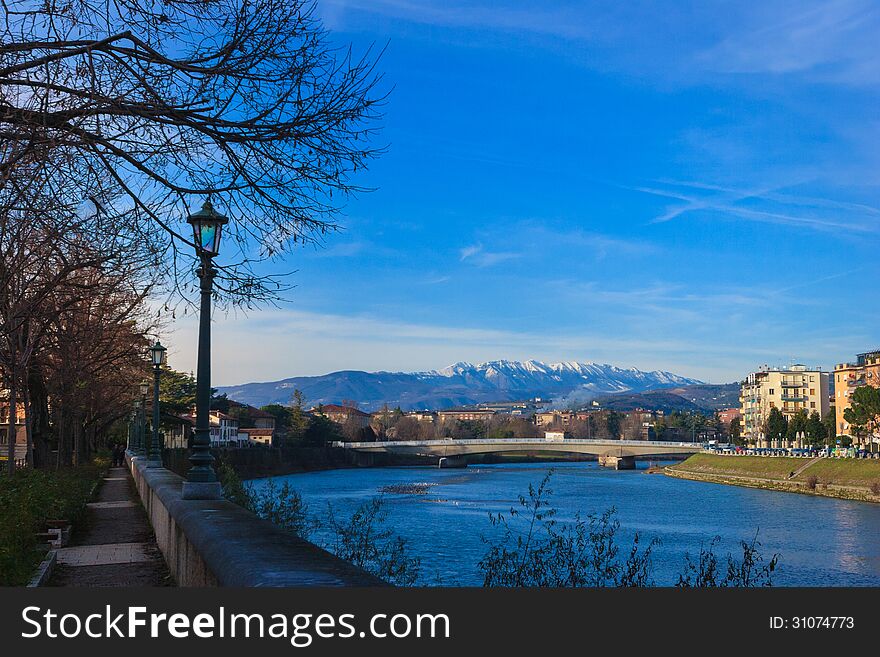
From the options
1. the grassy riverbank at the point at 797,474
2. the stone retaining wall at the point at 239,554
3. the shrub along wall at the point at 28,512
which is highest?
the stone retaining wall at the point at 239,554

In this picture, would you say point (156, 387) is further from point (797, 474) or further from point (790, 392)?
point (790, 392)

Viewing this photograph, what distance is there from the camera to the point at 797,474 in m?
73.6

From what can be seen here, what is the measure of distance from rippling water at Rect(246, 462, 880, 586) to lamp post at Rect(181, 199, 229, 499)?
9663 millimetres

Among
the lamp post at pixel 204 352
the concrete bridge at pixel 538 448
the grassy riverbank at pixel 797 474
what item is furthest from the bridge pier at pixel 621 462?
the lamp post at pixel 204 352

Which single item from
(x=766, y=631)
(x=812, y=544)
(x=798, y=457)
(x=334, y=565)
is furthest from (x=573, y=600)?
(x=798, y=457)

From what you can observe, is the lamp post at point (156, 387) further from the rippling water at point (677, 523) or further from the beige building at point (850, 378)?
the beige building at point (850, 378)

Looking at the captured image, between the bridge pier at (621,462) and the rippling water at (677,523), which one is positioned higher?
the rippling water at (677,523)

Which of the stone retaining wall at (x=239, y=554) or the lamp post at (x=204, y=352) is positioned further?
the lamp post at (x=204, y=352)

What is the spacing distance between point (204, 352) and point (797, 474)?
71.3 metres

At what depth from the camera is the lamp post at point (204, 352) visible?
981cm

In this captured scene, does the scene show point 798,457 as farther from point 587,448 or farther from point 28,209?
point 28,209

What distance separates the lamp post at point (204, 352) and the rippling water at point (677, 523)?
9663 mm

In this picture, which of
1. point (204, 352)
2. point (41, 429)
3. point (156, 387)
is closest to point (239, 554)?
point (204, 352)

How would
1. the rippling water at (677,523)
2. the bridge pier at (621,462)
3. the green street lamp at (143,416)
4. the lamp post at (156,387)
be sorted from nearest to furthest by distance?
the lamp post at (156,387), the rippling water at (677,523), the green street lamp at (143,416), the bridge pier at (621,462)
